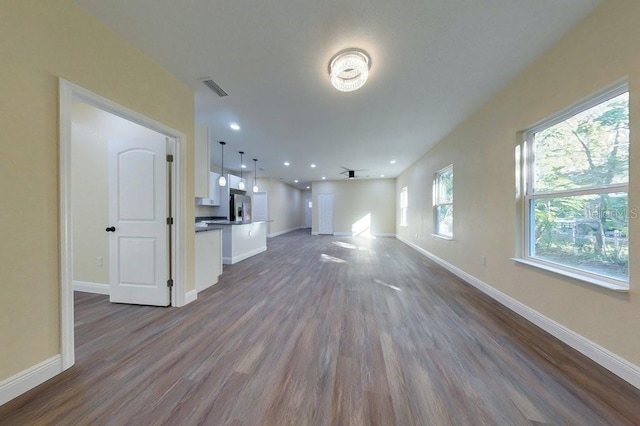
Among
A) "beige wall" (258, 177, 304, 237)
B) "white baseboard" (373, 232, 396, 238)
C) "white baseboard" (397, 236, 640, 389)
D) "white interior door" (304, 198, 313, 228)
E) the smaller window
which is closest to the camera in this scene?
"white baseboard" (397, 236, 640, 389)

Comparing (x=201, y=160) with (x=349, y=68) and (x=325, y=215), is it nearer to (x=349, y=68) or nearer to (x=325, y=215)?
(x=349, y=68)

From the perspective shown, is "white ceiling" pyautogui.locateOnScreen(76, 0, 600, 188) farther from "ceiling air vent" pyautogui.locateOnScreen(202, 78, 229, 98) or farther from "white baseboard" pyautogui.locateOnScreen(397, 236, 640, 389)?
"white baseboard" pyautogui.locateOnScreen(397, 236, 640, 389)

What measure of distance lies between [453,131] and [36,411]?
5.61 m

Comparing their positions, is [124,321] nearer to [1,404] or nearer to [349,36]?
[1,404]

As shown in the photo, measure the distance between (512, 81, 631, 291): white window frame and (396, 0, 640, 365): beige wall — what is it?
7 cm

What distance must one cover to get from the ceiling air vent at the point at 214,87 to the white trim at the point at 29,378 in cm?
279

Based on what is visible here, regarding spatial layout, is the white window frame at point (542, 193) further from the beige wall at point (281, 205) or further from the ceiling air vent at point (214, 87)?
the beige wall at point (281, 205)

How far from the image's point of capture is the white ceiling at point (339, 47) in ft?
5.37

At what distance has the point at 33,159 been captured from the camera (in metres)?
1.39

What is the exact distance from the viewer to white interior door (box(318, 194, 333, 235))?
1037cm

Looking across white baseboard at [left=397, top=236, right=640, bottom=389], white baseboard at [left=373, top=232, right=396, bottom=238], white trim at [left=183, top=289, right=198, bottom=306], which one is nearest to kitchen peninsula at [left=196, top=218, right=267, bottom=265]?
white trim at [left=183, top=289, right=198, bottom=306]

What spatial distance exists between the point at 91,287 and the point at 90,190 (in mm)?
1330

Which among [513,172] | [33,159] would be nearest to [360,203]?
[513,172]

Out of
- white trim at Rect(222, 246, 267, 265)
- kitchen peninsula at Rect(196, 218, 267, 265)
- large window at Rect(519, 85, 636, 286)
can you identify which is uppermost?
large window at Rect(519, 85, 636, 286)
